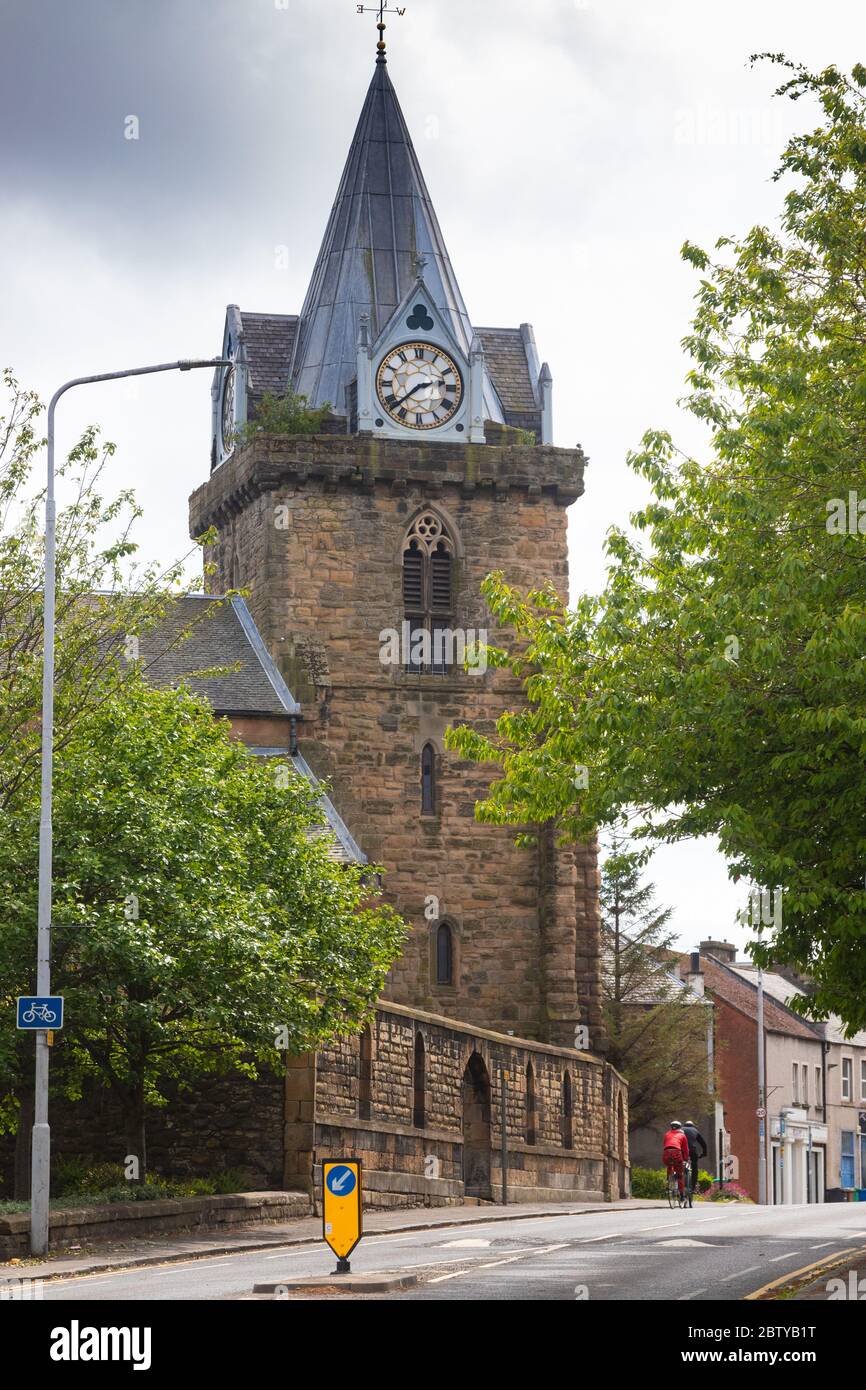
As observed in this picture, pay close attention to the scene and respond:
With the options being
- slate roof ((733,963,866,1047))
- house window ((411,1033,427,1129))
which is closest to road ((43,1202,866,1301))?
house window ((411,1033,427,1129))

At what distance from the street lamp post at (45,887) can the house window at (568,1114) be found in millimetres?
21358

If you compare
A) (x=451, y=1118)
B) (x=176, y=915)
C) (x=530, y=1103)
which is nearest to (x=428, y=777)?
(x=530, y=1103)

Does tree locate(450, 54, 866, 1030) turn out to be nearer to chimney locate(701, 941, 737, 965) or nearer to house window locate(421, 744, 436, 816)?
house window locate(421, 744, 436, 816)

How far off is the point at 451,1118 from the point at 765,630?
20679 millimetres

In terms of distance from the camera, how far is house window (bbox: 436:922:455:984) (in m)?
42.1

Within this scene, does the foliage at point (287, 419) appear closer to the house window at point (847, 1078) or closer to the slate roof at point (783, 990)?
the slate roof at point (783, 990)

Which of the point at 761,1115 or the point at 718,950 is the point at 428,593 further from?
the point at 718,950

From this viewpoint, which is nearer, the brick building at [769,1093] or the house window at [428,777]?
the house window at [428,777]

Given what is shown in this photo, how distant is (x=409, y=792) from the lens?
42469mm

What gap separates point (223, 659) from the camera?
42.3 m

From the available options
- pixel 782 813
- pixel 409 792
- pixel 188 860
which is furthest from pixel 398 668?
pixel 782 813

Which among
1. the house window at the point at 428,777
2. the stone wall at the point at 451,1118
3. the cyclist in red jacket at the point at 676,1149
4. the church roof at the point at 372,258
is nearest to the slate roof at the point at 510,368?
the church roof at the point at 372,258

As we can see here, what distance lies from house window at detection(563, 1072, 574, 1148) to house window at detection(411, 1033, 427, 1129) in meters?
7.78

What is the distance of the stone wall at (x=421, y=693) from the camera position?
42094mm
